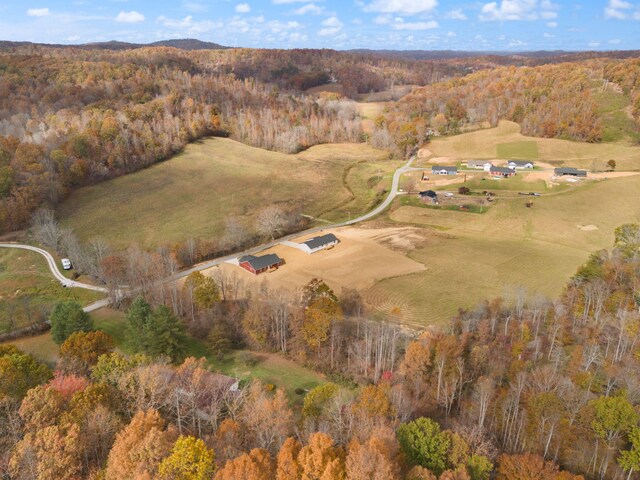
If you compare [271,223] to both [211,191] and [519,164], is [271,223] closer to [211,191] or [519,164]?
[211,191]

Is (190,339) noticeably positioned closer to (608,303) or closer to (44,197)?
(608,303)

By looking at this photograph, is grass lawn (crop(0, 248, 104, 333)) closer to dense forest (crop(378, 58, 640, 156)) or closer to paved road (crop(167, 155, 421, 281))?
paved road (crop(167, 155, 421, 281))

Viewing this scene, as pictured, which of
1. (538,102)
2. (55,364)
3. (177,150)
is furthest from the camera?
(538,102)

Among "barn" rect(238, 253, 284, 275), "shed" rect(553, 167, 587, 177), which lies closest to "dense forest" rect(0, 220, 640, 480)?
"barn" rect(238, 253, 284, 275)

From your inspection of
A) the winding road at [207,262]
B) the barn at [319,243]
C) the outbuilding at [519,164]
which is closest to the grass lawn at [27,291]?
the winding road at [207,262]

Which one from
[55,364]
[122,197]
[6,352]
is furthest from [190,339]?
[122,197]

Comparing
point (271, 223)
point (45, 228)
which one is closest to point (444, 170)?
point (271, 223)
